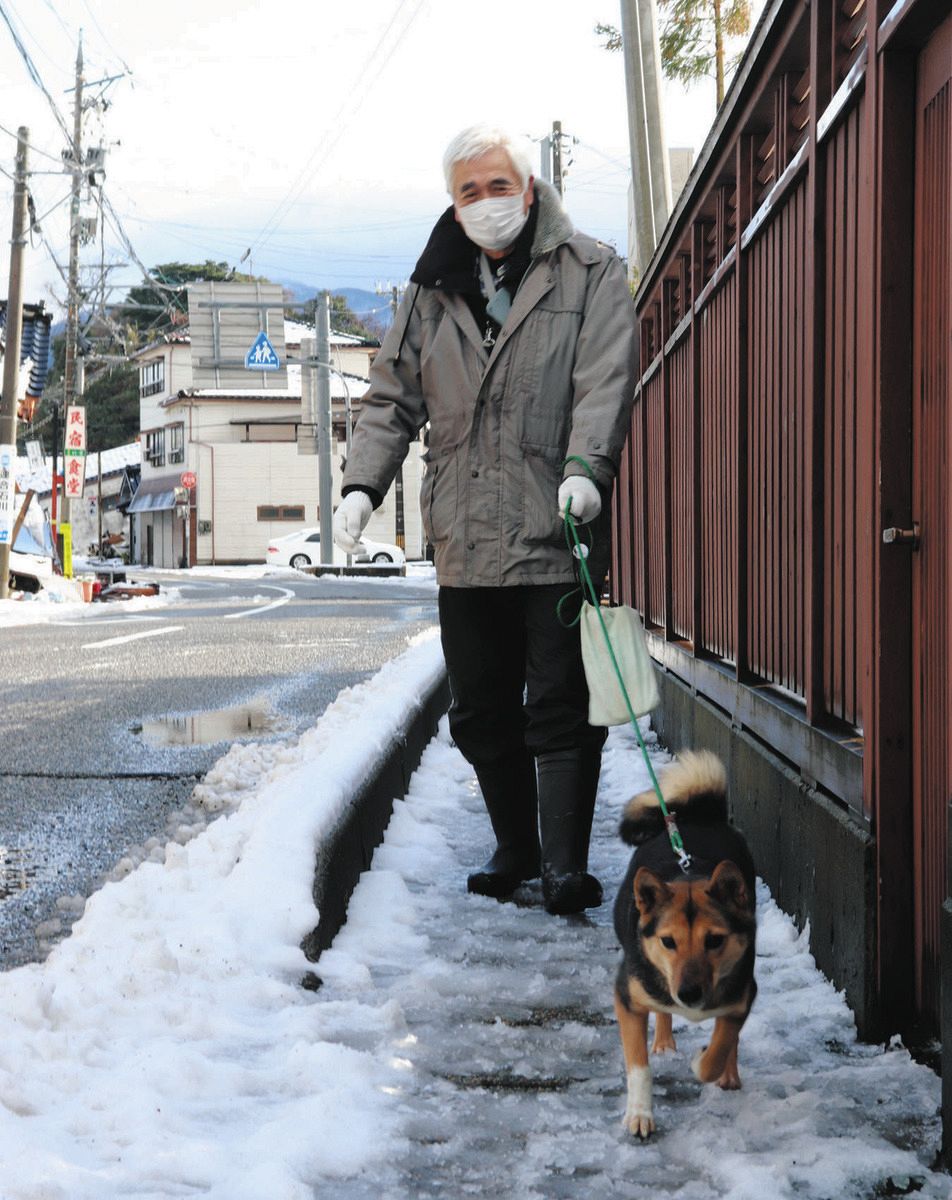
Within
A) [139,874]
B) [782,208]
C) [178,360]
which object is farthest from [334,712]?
[178,360]

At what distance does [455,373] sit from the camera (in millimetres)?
4152

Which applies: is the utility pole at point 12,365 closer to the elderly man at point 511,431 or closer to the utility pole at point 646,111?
the utility pole at point 646,111

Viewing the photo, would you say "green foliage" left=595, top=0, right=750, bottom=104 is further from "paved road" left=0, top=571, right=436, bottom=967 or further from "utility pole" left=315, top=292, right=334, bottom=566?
"utility pole" left=315, top=292, right=334, bottom=566

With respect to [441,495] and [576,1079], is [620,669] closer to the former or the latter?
[441,495]

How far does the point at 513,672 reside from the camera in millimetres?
A: 4434

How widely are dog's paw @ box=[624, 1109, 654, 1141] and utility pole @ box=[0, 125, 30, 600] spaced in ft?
69.3

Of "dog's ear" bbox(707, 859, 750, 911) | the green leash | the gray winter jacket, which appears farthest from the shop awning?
"dog's ear" bbox(707, 859, 750, 911)

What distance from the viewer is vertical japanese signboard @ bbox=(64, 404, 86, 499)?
102 feet

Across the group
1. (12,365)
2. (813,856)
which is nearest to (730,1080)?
(813,856)

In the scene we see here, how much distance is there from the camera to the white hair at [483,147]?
13.2ft

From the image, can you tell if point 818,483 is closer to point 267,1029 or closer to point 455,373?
point 455,373

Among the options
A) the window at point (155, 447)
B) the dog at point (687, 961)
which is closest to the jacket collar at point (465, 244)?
the dog at point (687, 961)

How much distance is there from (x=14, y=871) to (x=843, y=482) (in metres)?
3.01

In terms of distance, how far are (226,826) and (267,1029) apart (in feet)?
4.63
